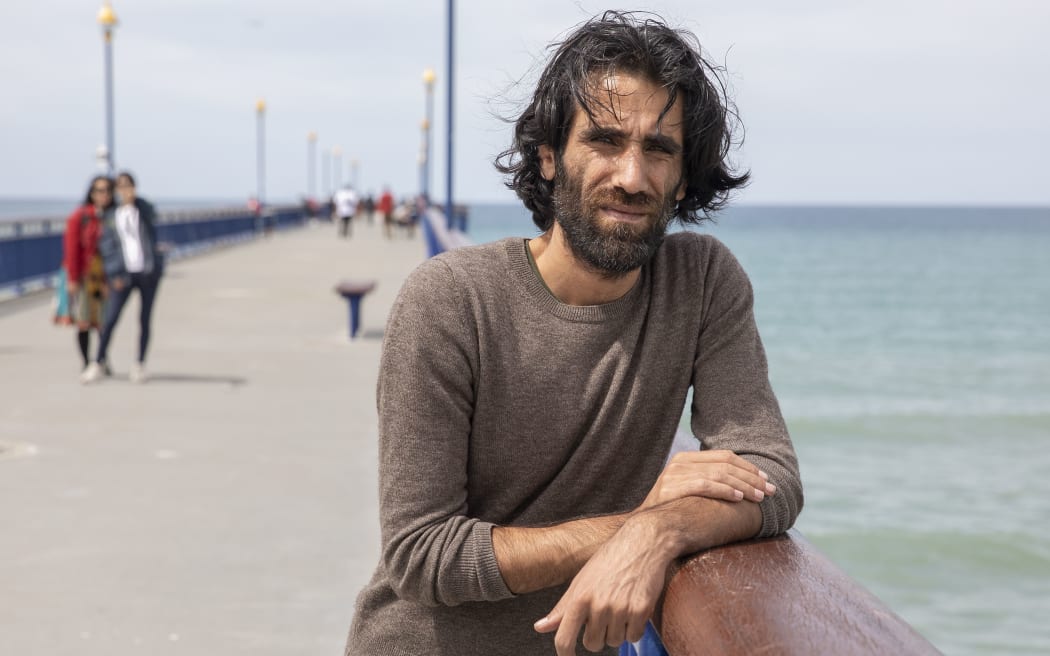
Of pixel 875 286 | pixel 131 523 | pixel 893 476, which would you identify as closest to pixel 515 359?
pixel 131 523

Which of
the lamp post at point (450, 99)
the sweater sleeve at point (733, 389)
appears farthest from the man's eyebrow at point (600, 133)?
the lamp post at point (450, 99)

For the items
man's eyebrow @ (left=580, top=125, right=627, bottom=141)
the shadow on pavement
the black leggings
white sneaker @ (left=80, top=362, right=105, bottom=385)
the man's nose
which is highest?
man's eyebrow @ (left=580, top=125, right=627, bottom=141)

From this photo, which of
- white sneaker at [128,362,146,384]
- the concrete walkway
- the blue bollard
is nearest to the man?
the concrete walkway

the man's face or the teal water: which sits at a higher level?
the man's face

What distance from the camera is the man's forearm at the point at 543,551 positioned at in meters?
1.91

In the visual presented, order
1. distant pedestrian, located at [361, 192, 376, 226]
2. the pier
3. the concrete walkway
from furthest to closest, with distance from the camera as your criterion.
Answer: distant pedestrian, located at [361, 192, 376, 226]
the concrete walkway
the pier

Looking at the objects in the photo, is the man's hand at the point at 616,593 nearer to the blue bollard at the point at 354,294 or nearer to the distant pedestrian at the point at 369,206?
the blue bollard at the point at 354,294

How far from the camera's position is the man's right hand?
6.45 ft

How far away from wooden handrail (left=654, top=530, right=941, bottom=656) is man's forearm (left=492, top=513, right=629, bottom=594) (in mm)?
195

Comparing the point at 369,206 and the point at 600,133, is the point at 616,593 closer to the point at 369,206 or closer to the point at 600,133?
the point at 600,133

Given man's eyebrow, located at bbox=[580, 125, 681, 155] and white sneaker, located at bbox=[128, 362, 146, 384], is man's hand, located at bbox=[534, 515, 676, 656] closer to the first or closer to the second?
man's eyebrow, located at bbox=[580, 125, 681, 155]

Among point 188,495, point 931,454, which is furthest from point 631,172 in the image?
point 931,454

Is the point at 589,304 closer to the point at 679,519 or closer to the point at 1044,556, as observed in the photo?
the point at 679,519

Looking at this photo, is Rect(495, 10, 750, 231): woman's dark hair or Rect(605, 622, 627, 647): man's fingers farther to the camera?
Rect(495, 10, 750, 231): woman's dark hair
